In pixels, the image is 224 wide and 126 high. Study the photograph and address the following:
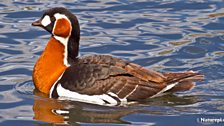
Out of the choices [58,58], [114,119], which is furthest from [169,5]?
[114,119]

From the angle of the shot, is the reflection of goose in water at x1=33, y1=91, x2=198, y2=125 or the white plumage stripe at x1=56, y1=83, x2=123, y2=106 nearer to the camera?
the reflection of goose in water at x1=33, y1=91, x2=198, y2=125

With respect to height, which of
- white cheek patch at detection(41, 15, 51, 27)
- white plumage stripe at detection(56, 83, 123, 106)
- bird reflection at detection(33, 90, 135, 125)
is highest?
white cheek patch at detection(41, 15, 51, 27)

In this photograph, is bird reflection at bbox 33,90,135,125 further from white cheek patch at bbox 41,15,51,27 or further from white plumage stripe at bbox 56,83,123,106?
white cheek patch at bbox 41,15,51,27

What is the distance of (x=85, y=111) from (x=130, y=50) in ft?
11.0

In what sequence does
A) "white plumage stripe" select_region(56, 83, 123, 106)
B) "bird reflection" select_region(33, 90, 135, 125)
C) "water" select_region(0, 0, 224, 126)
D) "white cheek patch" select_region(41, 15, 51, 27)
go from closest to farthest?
"bird reflection" select_region(33, 90, 135, 125) < "water" select_region(0, 0, 224, 126) < "white plumage stripe" select_region(56, 83, 123, 106) < "white cheek patch" select_region(41, 15, 51, 27)

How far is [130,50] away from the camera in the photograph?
48.6 ft

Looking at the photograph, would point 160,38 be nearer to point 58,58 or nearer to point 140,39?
point 140,39

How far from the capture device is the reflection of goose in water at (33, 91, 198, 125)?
11328 millimetres

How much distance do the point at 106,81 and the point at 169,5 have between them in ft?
19.9

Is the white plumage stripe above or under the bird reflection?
above

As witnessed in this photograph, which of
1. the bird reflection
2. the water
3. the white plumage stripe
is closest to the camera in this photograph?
the bird reflection

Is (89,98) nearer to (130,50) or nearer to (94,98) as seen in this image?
(94,98)

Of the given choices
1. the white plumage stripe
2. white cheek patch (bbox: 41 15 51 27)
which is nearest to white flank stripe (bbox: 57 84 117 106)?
the white plumage stripe

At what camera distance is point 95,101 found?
12.0m
